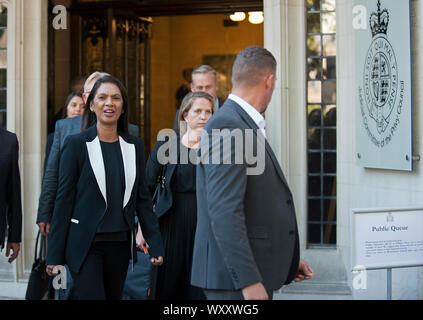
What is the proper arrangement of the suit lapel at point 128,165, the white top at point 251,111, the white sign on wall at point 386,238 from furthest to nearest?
the white sign on wall at point 386,238 < the suit lapel at point 128,165 < the white top at point 251,111

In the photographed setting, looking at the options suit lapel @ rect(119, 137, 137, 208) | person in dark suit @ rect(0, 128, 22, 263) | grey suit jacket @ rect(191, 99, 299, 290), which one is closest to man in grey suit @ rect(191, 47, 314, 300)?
grey suit jacket @ rect(191, 99, 299, 290)

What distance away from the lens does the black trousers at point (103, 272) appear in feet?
12.7

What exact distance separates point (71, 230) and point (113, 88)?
3.02 ft

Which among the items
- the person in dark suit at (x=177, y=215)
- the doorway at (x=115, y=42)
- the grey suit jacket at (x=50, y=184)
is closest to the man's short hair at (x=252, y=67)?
the person in dark suit at (x=177, y=215)

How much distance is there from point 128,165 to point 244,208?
1446 millimetres

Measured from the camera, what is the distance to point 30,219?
6.89 metres

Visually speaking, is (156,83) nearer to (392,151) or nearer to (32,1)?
(32,1)

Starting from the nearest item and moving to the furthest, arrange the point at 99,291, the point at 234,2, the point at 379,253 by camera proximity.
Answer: the point at 99,291
the point at 379,253
the point at 234,2

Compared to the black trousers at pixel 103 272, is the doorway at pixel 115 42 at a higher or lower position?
higher

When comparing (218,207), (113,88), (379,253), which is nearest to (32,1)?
(113,88)

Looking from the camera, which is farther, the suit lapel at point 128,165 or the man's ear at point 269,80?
the suit lapel at point 128,165

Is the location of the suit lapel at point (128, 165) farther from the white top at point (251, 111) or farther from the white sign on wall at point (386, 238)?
the white sign on wall at point (386, 238)

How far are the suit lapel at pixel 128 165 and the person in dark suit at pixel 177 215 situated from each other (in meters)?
0.67

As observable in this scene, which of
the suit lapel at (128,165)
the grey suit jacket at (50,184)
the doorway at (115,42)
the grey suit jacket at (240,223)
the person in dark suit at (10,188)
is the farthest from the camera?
the doorway at (115,42)
